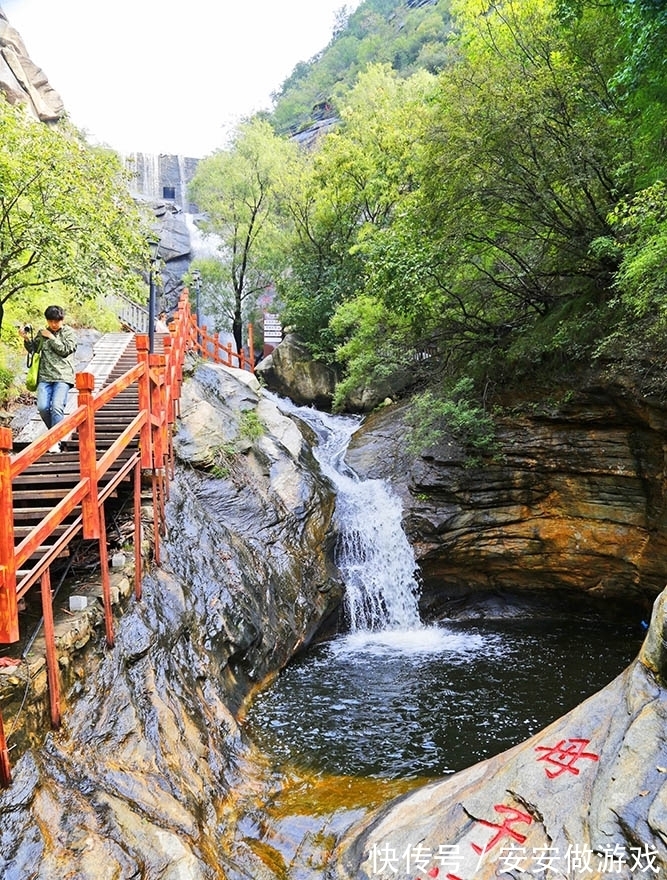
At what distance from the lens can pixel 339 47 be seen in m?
62.6

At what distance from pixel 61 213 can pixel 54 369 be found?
2601 millimetres

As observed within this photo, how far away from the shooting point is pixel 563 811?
3477mm

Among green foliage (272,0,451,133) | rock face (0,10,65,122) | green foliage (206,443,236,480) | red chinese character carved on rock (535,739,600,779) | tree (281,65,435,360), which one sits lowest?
red chinese character carved on rock (535,739,600,779)

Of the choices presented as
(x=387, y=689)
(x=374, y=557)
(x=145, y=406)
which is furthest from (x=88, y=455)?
(x=374, y=557)

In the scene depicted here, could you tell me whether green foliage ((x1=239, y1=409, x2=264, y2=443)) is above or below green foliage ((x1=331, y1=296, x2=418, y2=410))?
below

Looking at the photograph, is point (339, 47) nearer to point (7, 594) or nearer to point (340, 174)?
point (340, 174)

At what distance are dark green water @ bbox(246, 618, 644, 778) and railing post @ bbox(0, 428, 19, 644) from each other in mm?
3893

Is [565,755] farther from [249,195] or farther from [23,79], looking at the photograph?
[23,79]

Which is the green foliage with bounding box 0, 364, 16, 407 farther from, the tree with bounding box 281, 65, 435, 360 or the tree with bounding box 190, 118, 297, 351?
the tree with bounding box 190, 118, 297, 351

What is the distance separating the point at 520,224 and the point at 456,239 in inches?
45.6

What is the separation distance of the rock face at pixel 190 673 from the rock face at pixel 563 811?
1253 mm

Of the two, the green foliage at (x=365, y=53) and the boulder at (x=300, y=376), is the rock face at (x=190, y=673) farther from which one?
the green foliage at (x=365, y=53)

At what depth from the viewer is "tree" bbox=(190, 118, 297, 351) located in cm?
2175

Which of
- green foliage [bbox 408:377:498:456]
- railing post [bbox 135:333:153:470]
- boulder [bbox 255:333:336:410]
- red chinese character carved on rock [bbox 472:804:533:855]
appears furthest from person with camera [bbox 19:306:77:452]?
boulder [bbox 255:333:336:410]
